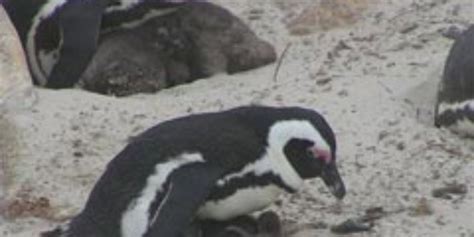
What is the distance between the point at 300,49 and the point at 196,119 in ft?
4.66

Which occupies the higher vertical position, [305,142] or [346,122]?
[305,142]

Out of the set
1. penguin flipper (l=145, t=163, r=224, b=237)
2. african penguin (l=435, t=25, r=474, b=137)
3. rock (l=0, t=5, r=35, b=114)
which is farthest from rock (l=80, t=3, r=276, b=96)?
penguin flipper (l=145, t=163, r=224, b=237)

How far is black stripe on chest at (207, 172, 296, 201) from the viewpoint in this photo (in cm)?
282

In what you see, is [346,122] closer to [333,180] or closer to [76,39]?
[333,180]

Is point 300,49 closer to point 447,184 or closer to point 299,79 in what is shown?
point 299,79

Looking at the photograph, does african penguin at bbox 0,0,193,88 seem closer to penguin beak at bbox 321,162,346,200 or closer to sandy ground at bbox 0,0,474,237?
sandy ground at bbox 0,0,474,237

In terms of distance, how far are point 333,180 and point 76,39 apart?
140 centimetres

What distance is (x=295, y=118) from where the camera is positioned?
2879mm

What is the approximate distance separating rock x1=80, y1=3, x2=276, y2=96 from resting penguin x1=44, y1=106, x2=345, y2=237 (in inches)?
50.8

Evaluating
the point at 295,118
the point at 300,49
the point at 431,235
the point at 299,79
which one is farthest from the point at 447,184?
the point at 300,49

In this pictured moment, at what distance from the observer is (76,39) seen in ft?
13.4

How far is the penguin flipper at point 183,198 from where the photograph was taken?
269cm

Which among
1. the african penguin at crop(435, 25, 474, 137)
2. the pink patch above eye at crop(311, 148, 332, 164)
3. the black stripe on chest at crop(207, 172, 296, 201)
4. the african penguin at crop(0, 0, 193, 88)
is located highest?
the pink patch above eye at crop(311, 148, 332, 164)

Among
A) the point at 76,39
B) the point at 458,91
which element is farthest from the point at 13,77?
the point at 458,91
